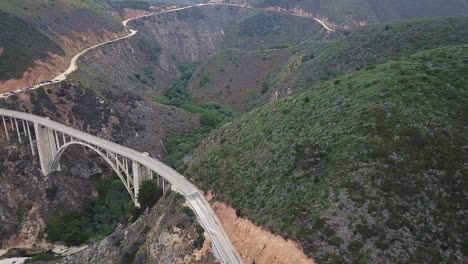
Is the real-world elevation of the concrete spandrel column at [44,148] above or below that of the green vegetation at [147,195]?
above

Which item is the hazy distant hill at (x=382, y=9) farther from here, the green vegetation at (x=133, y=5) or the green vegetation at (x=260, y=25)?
the green vegetation at (x=133, y=5)

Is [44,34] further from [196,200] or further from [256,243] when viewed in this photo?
[256,243]

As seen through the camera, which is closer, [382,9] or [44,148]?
[44,148]

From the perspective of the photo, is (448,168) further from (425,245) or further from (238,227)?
(238,227)

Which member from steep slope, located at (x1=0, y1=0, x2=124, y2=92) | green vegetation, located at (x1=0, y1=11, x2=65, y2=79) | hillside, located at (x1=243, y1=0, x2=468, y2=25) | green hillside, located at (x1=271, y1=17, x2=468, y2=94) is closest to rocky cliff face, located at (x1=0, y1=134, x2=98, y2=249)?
steep slope, located at (x1=0, y1=0, x2=124, y2=92)

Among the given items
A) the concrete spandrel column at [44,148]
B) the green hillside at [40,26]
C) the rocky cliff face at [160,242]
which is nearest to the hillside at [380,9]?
the green hillside at [40,26]

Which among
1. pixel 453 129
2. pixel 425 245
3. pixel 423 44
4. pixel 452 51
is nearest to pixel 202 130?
pixel 423 44

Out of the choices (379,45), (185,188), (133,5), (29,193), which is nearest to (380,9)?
(133,5)
